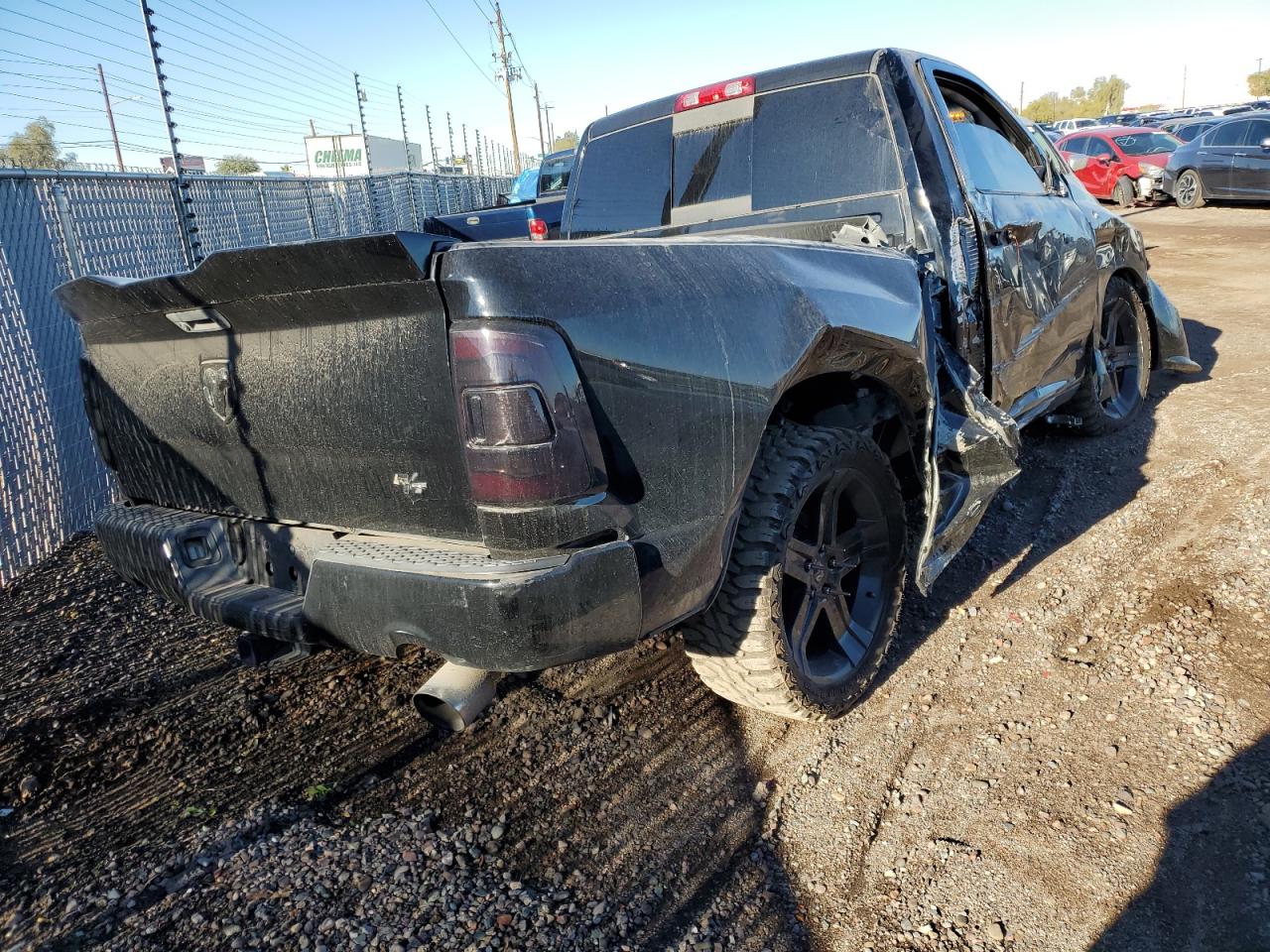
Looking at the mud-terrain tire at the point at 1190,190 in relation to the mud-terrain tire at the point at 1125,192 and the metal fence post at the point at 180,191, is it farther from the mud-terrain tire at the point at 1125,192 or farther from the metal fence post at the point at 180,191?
the metal fence post at the point at 180,191

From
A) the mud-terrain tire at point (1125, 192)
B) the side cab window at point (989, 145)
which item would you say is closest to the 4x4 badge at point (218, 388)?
the side cab window at point (989, 145)

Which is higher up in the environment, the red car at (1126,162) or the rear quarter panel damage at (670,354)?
the red car at (1126,162)

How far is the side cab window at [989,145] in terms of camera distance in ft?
11.3

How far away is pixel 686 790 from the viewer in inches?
96.0

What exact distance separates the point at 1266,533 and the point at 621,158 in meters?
3.25

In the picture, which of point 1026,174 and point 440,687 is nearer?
point 440,687

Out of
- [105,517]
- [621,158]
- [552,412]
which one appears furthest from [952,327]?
[105,517]

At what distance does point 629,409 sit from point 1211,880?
1736 millimetres

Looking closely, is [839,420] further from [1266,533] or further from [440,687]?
[1266,533]

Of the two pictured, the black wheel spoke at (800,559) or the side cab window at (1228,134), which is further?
the side cab window at (1228,134)

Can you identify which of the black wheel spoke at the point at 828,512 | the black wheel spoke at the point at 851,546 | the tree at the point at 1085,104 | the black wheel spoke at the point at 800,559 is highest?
the tree at the point at 1085,104

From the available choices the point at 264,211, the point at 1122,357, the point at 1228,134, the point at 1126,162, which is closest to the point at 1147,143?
the point at 1126,162

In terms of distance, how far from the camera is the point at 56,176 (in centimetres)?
513

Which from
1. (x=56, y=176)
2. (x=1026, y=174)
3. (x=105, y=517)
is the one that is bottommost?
(x=105, y=517)
